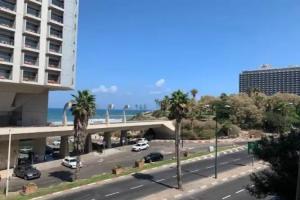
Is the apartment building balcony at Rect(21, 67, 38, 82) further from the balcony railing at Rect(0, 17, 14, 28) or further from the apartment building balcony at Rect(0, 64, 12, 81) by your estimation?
the balcony railing at Rect(0, 17, 14, 28)

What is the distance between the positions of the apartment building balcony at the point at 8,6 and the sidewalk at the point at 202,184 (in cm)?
4020

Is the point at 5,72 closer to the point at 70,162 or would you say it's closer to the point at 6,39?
the point at 6,39

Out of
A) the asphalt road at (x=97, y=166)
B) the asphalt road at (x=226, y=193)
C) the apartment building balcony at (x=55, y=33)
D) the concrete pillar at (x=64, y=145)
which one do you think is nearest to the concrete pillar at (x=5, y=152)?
Answer: the asphalt road at (x=97, y=166)

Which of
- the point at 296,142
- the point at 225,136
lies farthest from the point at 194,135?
the point at 296,142

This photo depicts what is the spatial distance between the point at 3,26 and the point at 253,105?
298ft

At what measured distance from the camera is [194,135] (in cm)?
11425

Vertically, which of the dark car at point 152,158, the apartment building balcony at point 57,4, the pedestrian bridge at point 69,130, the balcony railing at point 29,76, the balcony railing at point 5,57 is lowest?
the dark car at point 152,158

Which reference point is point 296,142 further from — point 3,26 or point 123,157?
point 123,157

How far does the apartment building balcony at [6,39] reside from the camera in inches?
2618

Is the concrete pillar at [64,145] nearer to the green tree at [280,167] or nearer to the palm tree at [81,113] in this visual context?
the palm tree at [81,113]

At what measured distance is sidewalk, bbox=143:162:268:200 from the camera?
46406mm

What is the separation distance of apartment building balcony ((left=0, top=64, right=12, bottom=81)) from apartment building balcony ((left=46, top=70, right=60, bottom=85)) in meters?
8.44

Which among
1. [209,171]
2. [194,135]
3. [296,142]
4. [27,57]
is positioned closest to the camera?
[296,142]

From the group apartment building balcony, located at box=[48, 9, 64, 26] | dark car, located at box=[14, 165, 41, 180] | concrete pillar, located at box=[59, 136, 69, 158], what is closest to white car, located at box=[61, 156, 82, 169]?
concrete pillar, located at box=[59, 136, 69, 158]
